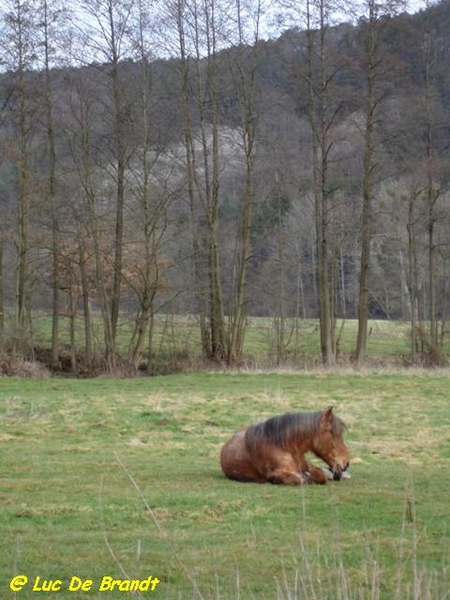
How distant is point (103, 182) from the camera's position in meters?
39.5

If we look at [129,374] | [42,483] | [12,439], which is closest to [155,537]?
[42,483]

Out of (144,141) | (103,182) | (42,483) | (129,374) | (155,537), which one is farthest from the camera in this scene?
(103,182)

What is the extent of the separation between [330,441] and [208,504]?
6.27 ft

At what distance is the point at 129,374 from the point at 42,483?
23204mm

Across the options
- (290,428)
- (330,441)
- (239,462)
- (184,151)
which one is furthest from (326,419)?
(184,151)

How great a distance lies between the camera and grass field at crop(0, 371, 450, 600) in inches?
246

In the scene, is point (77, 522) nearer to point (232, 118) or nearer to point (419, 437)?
point (419, 437)

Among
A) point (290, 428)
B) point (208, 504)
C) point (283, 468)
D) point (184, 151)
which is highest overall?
point (184, 151)

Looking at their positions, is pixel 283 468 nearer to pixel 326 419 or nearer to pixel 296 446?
pixel 296 446

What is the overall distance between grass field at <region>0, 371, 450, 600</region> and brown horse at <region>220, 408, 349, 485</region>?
264 millimetres

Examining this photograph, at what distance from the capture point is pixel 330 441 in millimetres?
10703

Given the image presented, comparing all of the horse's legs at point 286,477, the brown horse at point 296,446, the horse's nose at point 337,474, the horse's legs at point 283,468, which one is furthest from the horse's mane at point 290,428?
the horse's nose at point 337,474

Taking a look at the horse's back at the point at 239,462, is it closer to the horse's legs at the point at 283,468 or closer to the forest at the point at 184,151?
the horse's legs at the point at 283,468

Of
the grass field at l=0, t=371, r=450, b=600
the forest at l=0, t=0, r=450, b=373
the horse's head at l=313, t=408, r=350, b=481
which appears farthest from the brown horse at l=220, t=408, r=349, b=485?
the forest at l=0, t=0, r=450, b=373
